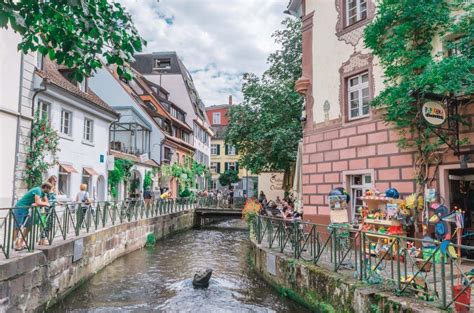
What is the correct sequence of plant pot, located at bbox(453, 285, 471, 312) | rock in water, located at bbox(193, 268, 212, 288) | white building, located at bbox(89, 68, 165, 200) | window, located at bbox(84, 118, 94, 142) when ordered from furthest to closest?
white building, located at bbox(89, 68, 165, 200) < window, located at bbox(84, 118, 94, 142) < rock in water, located at bbox(193, 268, 212, 288) < plant pot, located at bbox(453, 285, 471, 312)

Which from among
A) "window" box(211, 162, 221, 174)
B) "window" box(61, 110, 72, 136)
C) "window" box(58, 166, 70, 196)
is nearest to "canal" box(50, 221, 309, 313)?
"window" box(58, 166, 70, 196)

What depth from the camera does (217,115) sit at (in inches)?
2603

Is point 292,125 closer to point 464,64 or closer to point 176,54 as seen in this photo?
point 464,64

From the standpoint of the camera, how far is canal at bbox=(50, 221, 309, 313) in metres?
8.85

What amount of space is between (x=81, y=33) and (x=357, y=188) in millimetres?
9374

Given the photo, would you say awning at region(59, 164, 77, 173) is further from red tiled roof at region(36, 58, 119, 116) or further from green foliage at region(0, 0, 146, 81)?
green foliage at region(0, 0, 146, 81)

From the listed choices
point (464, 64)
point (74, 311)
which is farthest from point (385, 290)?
point (74, 311)

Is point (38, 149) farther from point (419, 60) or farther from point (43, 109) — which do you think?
point (419, 60)

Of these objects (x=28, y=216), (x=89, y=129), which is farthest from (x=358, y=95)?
(x=89, y=129)

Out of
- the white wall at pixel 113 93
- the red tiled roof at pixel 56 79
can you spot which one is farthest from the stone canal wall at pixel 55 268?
the white wall at pixel 113 93

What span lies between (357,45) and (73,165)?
1281cm

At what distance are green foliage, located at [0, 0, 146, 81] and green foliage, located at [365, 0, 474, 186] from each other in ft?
21.9

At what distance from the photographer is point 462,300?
4.86 metres

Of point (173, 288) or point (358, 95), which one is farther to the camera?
point (358, 95)
